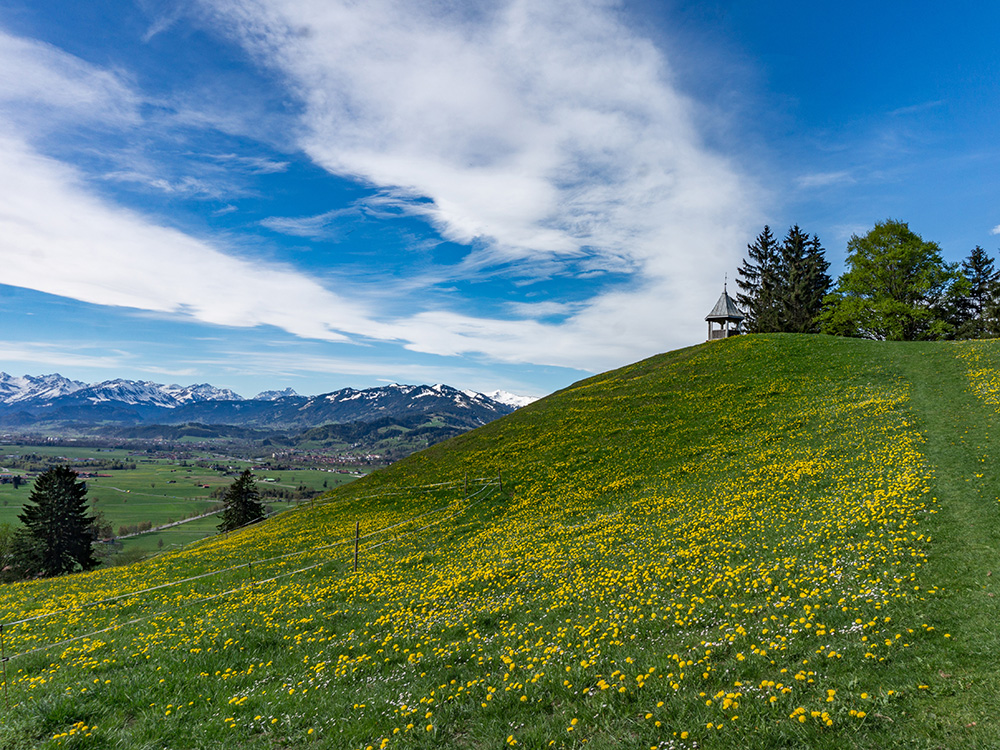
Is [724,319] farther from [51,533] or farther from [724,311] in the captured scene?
[51,533]

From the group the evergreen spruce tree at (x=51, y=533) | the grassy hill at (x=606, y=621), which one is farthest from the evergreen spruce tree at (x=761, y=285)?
the evergreen spruce tree at (x=51, y=533)

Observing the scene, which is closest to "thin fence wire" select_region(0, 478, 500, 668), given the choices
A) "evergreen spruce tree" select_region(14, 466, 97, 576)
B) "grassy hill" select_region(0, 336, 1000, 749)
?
"grassy hill" select_region(0, 336, 1000, 749)

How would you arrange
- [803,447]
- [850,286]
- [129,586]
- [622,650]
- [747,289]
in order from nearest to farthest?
[622,650], [129,586], [803,447], [850,286], [747,289]

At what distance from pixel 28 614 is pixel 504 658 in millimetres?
22973

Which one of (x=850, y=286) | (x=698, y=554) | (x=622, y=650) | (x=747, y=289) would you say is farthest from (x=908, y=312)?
(x=622, y=650)

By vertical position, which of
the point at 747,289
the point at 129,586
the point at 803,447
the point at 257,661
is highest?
the point at 747,289

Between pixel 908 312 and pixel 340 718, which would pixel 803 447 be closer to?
pixel 340 718

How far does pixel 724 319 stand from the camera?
7394cm

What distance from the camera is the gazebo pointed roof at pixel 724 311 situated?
2906 inches

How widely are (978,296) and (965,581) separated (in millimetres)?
106611

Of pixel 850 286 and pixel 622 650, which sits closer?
pixel 622 650

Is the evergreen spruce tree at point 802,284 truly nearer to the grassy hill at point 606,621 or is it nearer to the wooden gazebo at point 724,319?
the wooden gazebo at point 724,319

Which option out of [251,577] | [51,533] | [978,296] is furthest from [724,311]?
[51,533]

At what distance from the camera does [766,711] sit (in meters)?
7.50
